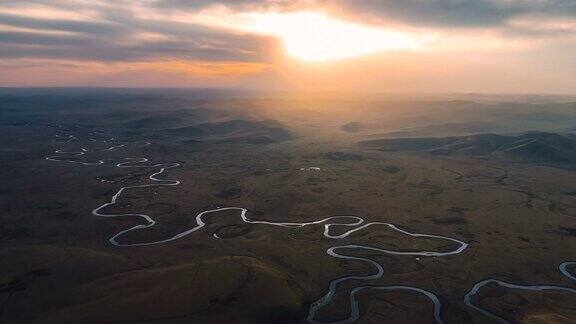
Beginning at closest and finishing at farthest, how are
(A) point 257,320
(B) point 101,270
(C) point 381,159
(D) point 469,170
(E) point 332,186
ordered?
(A) point 257,320
(B) point 101,270
(E) point 332,186
(D) point 469,170
(C) point 381,159

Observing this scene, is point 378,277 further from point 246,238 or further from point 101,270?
point 101,270

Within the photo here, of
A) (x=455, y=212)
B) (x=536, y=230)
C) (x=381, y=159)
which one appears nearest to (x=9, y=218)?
(x=455, y=212)

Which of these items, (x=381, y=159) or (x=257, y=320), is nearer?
(x=257, y=320)

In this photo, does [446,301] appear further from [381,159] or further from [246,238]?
[381,159]

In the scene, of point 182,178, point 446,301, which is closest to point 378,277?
point 446,301

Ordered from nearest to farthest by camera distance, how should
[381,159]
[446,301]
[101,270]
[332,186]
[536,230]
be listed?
[446,301] < [101,270] < [536,230] < [332,186] < [381,159]

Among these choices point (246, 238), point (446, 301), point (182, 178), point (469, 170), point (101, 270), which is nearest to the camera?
point (446, 301)

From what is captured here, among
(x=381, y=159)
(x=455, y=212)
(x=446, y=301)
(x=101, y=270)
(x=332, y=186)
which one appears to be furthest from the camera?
(x=381, y=159)

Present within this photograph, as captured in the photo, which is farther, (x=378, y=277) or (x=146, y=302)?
(x=378, y=277)

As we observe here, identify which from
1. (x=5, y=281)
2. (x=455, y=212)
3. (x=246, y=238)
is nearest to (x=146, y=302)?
(x=5, y=281)
